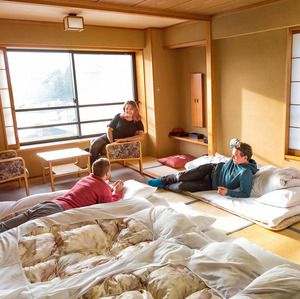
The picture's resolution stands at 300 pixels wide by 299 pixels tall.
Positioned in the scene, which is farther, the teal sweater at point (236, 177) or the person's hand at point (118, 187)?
the teal sweater at point (236, 177)

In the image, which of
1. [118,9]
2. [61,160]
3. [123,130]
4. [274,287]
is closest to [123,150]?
[123,130]

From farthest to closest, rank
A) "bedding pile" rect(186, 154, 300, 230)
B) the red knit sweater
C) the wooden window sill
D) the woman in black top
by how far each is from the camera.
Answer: the wooden window sill
the woman in black top
"bedding pile" rect(186, 154, 300, 230)
the red knit sweater

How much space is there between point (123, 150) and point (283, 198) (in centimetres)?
224

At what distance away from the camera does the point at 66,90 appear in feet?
16.2

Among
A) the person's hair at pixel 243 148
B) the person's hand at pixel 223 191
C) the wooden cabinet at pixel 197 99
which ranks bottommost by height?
the person's hand at pixel 223 191

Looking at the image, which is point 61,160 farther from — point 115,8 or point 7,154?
point 115,8

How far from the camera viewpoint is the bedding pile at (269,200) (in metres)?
2.61

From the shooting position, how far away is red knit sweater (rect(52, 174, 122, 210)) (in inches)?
88.0

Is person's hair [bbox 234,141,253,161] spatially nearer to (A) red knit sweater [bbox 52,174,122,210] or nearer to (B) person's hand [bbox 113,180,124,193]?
(B) person's hand [bbox 113,180,124,193]

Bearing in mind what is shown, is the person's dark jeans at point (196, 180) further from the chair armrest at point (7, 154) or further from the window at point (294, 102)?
the chair armrest at point (7, 154)

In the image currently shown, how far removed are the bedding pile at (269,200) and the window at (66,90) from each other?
2.58 metres

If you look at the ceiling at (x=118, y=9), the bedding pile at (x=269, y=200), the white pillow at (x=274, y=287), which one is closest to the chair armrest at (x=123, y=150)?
the bedding pile at (x=269, y=200)

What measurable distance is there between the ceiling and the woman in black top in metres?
1.23

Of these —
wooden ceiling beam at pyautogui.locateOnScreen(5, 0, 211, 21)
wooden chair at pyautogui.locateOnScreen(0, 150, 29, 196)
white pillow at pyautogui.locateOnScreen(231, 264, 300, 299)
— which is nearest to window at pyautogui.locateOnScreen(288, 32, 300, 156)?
wooden ceiling beam at pyautogui.locateOnScreen(5, 0, 211, 21)
